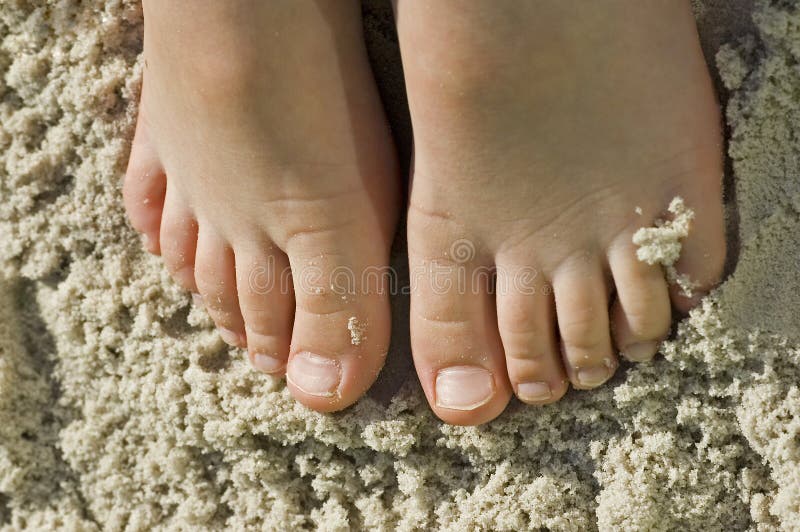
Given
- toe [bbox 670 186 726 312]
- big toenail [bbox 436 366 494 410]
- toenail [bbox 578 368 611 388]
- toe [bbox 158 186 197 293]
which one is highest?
toe [bbox 670 186 726 312]

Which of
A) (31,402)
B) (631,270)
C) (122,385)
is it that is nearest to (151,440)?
(122,385)

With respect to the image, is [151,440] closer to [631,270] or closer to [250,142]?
[250,142]

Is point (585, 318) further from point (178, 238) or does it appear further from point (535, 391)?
point (178, 238)

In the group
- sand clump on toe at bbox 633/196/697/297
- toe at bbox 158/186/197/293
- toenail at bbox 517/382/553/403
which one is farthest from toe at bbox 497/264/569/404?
toe at bbox 158/186/197/293

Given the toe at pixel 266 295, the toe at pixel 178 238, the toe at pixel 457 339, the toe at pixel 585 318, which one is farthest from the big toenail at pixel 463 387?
the toe at pixel 178 238

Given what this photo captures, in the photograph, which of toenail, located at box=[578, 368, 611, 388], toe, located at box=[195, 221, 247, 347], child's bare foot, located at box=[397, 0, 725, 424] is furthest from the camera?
toe, located at box=[195, 221, 247, 347]

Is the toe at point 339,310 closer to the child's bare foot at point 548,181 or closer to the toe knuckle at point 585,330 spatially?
the child's bare foot at point 548,181

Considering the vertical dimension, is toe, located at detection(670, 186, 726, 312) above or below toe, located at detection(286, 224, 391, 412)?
above

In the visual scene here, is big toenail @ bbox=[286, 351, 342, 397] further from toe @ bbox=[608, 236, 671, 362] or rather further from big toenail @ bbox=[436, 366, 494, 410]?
toe @ bbox=[608, 236, 671, 362]

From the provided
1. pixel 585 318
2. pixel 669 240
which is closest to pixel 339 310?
pixel 585 318
